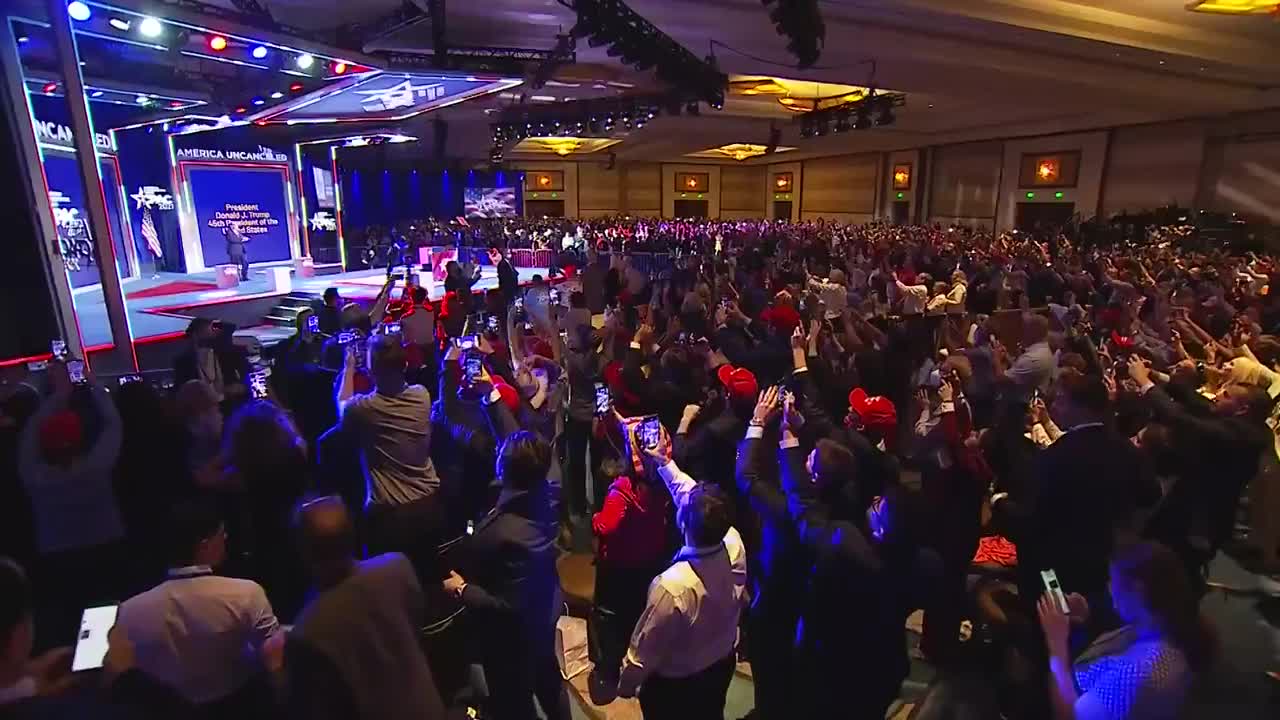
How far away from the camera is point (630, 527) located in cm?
279

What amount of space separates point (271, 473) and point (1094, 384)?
131 inches

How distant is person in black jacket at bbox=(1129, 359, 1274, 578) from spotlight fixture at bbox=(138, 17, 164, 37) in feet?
26.8

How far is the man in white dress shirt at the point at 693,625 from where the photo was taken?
6.88 ft

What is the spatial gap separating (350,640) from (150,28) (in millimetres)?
7184

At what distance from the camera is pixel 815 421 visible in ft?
10.4

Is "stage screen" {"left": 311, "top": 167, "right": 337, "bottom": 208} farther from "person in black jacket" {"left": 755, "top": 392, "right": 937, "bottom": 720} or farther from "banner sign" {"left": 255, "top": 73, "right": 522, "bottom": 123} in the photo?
"person in black jacket" {"left": 755, "top": 392, "right": 937, "bottom": 720}

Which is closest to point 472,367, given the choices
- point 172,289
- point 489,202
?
point 172,289

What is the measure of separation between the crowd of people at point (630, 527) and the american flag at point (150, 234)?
12046mm

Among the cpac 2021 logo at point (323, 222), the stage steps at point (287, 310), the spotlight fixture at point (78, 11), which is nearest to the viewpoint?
the spotlight fixture at point (78, 11)

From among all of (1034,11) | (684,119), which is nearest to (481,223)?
(684,119)

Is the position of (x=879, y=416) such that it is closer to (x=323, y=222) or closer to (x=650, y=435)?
(x=650, y=435)

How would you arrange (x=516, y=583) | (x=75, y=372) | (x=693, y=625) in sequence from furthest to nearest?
1. (x=75, y=372)
2. (x=516, y=583)
3. (x=693, y=625)

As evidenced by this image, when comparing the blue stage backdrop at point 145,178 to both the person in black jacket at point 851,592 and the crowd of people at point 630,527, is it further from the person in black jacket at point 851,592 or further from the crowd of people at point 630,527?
the person in black jacket at point 851,592

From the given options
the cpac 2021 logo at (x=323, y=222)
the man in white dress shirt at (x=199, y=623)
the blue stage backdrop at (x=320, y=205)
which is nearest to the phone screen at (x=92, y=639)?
the man in white dress shirt at (x=199, y=623)
